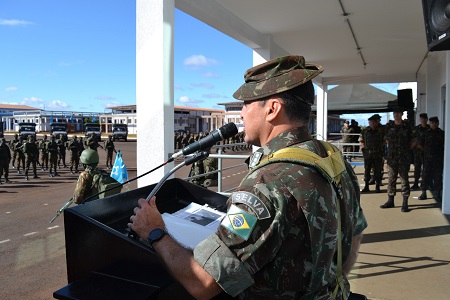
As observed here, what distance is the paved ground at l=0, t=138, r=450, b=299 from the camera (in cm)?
338

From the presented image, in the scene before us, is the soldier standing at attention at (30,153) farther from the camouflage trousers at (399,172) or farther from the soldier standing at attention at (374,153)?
the camouflage trousers at (399,172)

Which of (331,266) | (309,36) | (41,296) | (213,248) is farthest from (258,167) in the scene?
(309,36)

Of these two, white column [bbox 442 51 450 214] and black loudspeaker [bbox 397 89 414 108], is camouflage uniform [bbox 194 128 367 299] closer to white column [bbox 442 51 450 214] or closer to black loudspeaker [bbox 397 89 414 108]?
white column [bbox 442 51 450 214]

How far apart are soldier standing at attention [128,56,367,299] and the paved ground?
2.40 metres

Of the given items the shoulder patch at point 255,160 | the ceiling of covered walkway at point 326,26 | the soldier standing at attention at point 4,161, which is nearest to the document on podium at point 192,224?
the shoulder patch at point 255,160

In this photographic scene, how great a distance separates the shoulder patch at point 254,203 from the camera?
103cm

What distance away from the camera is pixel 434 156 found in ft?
23.3

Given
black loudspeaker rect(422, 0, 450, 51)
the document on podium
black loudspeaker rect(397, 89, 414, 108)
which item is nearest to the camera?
the document on podium

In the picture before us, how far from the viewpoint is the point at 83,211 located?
131 cm

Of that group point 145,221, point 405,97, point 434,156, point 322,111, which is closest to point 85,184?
point 145,221

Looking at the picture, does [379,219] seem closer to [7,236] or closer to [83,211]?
[83,211]

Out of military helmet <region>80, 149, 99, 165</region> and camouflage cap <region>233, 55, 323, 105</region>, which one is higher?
camouflage cap <region>233, 55, 323, 105</region>

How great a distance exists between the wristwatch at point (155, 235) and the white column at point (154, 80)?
2521mm

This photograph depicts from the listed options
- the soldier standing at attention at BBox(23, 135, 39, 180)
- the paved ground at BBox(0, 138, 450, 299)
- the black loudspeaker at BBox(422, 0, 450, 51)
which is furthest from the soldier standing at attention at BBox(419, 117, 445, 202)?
the soldier standing at attention at BBox(23, 135, 39, 180)
